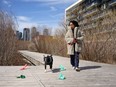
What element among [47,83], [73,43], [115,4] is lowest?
[47,83]

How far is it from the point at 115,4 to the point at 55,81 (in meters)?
58.2

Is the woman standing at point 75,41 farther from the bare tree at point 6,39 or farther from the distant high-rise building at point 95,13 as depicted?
the distant high-rise building at point 95,13

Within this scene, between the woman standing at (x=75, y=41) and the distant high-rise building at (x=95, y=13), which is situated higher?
the distant high-rise building at (x=95, y=13)

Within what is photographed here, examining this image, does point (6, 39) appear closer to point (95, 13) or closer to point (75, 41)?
point (75, 41)

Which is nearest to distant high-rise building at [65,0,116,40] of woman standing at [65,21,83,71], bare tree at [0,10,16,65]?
bare tree at [0,10,16,65]

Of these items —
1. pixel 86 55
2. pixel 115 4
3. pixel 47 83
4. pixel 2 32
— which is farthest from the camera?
pixel 115 4

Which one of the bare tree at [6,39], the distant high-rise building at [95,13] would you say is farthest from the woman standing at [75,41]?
the distant high-rise building at [95,13]

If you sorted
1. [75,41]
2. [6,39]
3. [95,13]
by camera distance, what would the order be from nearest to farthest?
1. [75,41]
2. [6,39]
3. [95,13]

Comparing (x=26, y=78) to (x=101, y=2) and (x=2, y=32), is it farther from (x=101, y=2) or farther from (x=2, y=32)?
(x=101, y=2)

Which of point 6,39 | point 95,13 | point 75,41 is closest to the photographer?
point 75,41

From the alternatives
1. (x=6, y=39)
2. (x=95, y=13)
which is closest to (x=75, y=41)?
(x=6, y=39)

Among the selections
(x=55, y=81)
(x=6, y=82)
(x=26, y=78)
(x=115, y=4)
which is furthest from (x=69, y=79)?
(x=115, y=4)

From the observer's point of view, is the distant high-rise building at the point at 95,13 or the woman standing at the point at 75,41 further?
the distant high-rise building at the point at 95,13

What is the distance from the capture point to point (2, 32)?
45.8 ft
